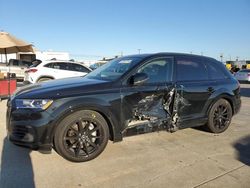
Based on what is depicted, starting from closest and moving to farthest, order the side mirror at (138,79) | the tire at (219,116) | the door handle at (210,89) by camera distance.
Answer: the side mirror at (138,79)
the door handle at (210,89)
the tire at (219,116)

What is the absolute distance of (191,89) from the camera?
16.6ft

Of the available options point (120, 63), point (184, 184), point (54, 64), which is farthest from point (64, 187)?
point (54, 64)

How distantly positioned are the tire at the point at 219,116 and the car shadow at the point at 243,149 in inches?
20.6

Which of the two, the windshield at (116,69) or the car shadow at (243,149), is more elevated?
the windshield at (116,69)

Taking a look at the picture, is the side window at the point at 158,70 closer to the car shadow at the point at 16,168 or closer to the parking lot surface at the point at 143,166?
the parking lot surface at the point at 143,166

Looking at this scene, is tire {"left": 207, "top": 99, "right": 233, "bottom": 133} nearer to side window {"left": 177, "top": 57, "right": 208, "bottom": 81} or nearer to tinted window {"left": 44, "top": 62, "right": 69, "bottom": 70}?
side window {"left": 177, "top": 57, "right": 208, "bottom": 81}

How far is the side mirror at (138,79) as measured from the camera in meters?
4.28

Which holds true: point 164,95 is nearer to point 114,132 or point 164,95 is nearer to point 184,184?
point 114,132

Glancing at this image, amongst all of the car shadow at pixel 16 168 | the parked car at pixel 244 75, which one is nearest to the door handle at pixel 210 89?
the car shadow at pixel 16 168

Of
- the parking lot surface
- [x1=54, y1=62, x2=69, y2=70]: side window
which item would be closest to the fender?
the parking lot surface

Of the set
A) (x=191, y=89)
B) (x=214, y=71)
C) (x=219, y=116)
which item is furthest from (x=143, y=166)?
(x=214, y=71)

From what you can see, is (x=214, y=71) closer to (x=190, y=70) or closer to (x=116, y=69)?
(x=190, y=70)

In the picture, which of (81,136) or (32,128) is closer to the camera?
(32,128)

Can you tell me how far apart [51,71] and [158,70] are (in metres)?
8.52
